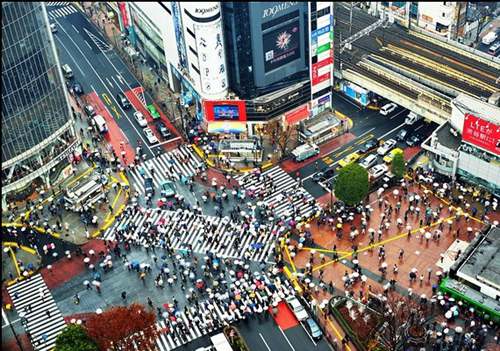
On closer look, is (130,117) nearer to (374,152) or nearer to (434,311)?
(374,152)

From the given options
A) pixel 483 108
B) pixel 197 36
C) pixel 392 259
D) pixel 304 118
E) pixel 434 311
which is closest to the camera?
pixel 434 311

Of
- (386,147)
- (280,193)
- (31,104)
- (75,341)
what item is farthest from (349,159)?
(75,341)

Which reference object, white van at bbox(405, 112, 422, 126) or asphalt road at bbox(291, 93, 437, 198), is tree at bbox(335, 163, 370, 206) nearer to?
asphalt road at bbox(291, 93, 437, 198)

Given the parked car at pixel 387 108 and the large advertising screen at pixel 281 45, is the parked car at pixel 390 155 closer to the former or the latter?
the parked car at pixel 387 108

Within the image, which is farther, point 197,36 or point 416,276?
point 197,36

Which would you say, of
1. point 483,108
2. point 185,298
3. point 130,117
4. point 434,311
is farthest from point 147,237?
point 483,108

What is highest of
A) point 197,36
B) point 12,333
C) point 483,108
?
point 197,36
